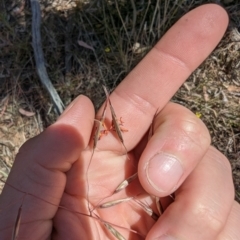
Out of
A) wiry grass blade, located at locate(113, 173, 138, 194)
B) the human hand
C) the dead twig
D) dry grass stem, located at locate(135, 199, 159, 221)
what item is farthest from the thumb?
the dead twig

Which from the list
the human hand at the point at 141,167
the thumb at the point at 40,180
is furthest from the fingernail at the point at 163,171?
the thumb at the point at 40,180

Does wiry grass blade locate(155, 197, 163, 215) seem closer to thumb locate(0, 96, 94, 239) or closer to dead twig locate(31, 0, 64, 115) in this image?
thumb locate(0, 96, 94, 239)

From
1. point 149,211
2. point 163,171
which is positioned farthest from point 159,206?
point 163,171

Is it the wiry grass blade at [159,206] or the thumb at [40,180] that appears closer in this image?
the thumb at [40,180]

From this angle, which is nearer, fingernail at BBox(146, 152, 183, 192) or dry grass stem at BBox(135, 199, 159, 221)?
fingernail at BBox(146, 152, 183, 192)

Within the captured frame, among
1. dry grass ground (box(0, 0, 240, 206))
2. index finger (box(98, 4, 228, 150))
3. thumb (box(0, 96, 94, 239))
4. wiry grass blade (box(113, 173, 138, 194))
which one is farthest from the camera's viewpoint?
dry grass ground (box(0, 0, 240, 206))

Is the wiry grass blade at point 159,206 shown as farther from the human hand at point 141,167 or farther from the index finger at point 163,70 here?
the index finger at point 163,70

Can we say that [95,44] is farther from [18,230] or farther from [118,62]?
[18,230]
